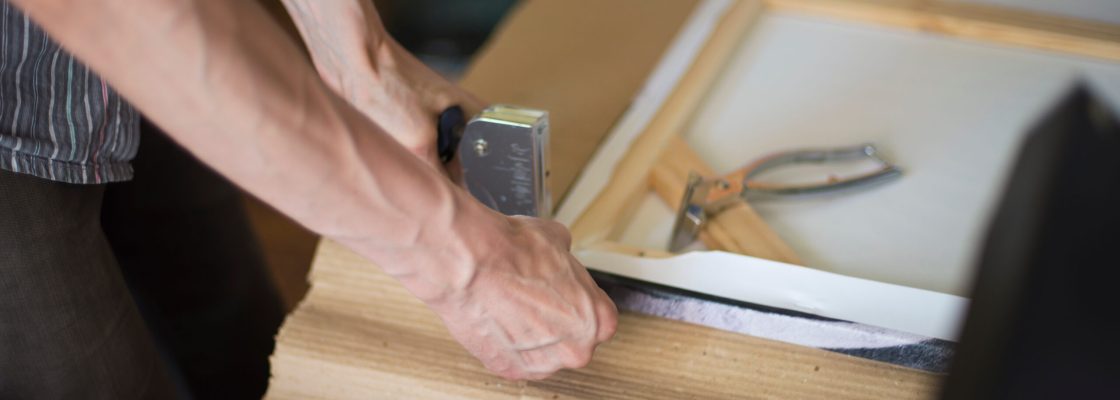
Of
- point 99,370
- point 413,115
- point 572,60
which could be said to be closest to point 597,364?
point 413,115

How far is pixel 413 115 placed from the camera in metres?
0.74

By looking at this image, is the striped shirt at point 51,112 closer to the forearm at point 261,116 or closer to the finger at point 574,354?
the forearm at point 261,116

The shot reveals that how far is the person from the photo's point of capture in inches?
16.5

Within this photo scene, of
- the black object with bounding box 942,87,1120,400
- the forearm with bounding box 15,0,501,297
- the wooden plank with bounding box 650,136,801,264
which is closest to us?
the black object with bounding box 942,87,1120,400

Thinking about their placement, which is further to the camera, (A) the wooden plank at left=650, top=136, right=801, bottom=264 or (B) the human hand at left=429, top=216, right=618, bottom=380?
(A) the wooden plank at left=650, top=136, right=801, bottom=264

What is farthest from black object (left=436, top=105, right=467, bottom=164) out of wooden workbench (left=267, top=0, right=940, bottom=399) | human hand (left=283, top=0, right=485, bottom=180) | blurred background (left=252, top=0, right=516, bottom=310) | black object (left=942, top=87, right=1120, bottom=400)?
blurred background (left=252, top=0, right=516, bottom=310)

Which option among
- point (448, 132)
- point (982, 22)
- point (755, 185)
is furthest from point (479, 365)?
point (982, 22)

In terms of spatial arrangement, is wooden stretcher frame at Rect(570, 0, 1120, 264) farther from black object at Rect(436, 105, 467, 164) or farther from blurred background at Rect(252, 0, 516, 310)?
blurred background at Rect(252, 0, 516, 310)

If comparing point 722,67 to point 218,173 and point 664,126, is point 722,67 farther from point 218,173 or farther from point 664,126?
point 218,173

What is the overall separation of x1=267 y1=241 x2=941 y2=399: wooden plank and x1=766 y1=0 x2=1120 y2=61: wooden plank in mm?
558

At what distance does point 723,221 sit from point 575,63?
347 mm

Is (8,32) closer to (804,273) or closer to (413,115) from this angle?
(413,115)

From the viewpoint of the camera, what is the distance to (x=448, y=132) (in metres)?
0.74

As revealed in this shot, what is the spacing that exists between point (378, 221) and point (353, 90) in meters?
0.28
